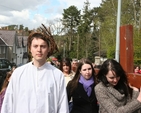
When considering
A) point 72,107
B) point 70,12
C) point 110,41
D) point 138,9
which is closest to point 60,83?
point 72,107

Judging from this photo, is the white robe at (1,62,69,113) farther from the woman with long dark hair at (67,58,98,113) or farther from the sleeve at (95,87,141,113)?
the woman with long dark hair at (67,58,98,113)

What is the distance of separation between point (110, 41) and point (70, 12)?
39.3 metres

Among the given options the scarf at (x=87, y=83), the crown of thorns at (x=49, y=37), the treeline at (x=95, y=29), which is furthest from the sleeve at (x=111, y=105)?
the treeline at (x=95, y=29)

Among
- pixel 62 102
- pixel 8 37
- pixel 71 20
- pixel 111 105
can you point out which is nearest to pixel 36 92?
pixel 62 102

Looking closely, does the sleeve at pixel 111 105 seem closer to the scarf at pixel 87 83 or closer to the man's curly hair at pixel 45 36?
the man's curly hair at pixel 45 36

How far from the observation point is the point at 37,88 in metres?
2.76

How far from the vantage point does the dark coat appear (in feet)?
11.5

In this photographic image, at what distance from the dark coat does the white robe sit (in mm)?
707

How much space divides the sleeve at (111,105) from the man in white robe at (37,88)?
39 cm

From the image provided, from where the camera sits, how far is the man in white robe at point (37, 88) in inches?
108

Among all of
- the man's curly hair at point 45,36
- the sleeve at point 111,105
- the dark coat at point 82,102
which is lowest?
the dark coat at point 82,102

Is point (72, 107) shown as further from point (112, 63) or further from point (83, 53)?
point (83, 53)

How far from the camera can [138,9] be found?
25.9 metres

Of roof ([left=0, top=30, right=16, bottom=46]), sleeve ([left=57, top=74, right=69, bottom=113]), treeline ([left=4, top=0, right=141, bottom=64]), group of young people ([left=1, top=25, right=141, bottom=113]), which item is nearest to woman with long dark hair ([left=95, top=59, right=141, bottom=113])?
group of young people ([left=1, top=25, right=141, bottom=113])
